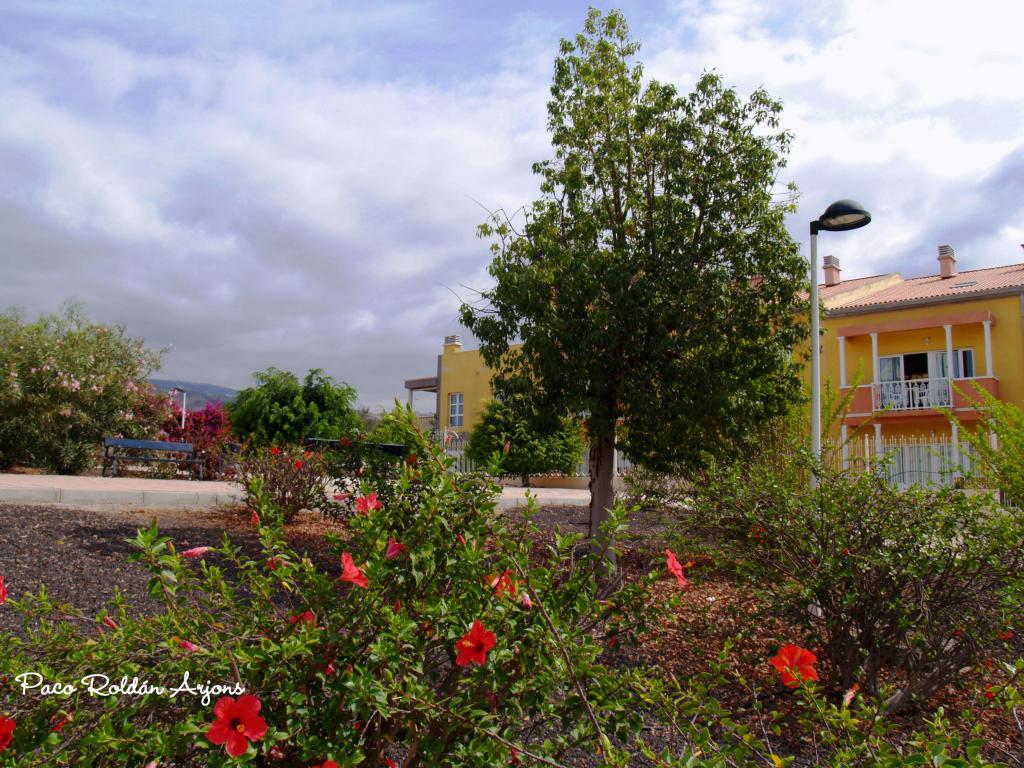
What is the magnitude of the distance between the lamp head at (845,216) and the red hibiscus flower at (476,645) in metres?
6.14

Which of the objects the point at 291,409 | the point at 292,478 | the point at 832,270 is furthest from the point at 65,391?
the point at 832,270

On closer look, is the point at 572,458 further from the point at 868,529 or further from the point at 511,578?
the point at 511,578

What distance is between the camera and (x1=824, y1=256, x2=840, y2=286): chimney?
2877 centimetres

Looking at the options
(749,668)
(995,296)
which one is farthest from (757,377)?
(995,296)

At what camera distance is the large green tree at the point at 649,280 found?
6.62 m

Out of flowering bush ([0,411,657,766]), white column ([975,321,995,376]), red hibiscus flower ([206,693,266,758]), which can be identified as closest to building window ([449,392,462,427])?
white column ([975,321,995,376])

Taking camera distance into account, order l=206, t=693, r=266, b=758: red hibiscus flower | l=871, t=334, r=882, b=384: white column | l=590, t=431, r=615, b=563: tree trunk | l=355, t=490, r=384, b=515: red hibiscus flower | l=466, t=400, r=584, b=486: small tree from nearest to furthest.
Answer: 1. l=206, t=693, r=266, b=758: red hibiscus flower
2. l=355, t=490, r=384, b=515: red hibiscus flower
3. l=590, t=431, r=615, b=563: tree trunk
4. l=466, t=400, r=584, b=486: small tree
5. l=871, t=334, r=882, b=384: white column

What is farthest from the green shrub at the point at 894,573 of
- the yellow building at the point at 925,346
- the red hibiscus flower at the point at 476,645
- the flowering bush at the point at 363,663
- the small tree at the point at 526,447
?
the yellow building at the point at 925,346

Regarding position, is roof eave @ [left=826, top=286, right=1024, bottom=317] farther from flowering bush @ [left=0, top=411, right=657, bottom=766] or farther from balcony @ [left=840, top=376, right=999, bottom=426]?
flowering bush @ [left=0, top=411, right=657, bottom=766]

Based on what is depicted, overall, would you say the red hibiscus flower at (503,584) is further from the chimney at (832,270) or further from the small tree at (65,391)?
the chimney at (832,270)

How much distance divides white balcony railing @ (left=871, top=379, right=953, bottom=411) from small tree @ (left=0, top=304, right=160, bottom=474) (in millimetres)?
20439

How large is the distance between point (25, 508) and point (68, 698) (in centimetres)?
612

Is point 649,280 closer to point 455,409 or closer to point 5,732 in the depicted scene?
point 5,732

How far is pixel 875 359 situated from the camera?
24047mm
